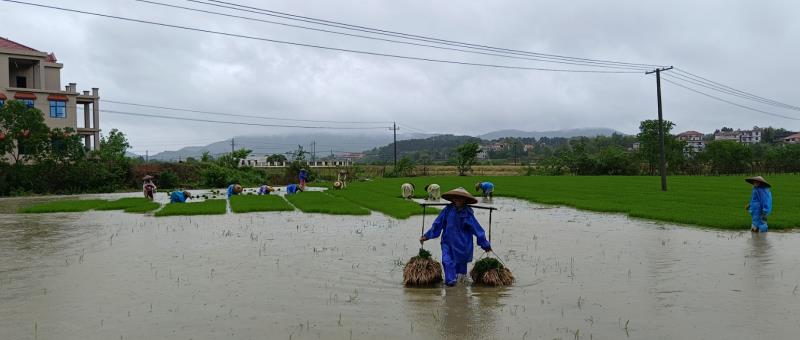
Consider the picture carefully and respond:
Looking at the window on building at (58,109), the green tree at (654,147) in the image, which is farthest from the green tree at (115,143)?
the green tree at (654,147)

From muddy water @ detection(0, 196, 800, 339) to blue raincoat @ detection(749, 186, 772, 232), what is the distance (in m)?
0.43

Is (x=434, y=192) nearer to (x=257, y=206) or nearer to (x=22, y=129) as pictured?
(x=257, y=206)

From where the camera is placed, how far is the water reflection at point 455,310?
562 cm

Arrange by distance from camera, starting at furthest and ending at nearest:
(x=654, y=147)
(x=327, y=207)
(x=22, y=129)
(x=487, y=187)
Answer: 1. (x=654, y=147)
2. (x=22, y=129)
3. (x=487, y=187)
4. (x=327, y=207)

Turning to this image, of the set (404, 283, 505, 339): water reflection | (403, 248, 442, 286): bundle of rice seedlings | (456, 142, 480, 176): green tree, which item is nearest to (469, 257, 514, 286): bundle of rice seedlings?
(404, 283, 505, 339): water reflection

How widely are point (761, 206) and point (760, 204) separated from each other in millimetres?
47

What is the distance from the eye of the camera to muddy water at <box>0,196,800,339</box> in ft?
18.8

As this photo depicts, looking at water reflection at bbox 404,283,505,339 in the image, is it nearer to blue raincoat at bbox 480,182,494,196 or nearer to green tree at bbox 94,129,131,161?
blue raincoat at bbox 480,182,494,196

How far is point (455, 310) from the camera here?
6.43 metres

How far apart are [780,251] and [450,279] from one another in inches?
260

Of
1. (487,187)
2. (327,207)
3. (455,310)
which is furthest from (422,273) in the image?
(487,187)

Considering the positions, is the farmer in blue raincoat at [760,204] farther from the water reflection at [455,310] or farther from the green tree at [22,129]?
the green tree at [22,129]

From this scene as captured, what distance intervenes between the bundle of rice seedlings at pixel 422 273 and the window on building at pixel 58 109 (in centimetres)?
4517

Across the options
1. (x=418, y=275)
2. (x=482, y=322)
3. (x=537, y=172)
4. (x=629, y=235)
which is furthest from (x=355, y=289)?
(x=537, y=172)
